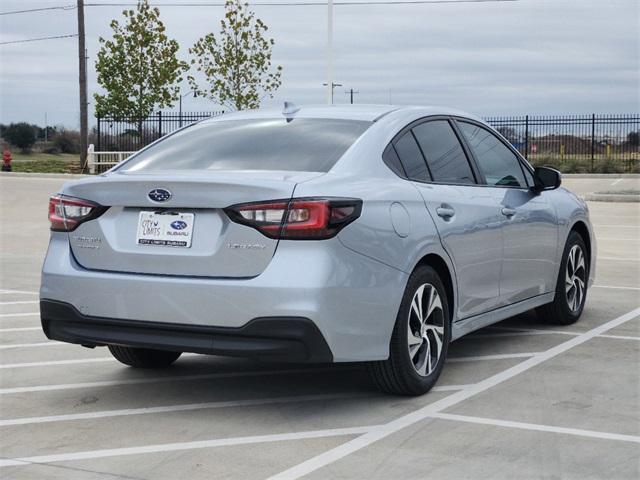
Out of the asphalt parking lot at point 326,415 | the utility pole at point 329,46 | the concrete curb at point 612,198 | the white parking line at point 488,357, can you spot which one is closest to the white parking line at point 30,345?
the asphalt parking lot at point 326,415

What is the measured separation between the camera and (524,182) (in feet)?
24.6

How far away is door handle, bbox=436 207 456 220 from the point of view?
595 centimetres

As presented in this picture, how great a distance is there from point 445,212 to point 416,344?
2.62 ft

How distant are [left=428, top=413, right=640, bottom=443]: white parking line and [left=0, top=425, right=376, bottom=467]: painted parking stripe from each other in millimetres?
451

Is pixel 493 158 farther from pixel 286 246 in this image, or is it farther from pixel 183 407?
pixel 183 407

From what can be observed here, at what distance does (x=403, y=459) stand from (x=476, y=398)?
127cm

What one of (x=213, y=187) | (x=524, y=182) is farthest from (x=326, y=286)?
(x=524, y=182)

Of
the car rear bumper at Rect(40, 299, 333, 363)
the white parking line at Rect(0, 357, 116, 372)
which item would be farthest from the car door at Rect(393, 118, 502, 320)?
the white parking line at Rect(0, 357, 116, 372)

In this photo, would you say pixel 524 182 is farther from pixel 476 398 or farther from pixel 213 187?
pixel 213 187

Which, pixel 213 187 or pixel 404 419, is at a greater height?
pixel 213 187

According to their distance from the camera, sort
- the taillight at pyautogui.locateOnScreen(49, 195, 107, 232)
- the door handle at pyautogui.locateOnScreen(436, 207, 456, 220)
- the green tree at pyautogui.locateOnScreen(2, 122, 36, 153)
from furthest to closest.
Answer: the green tree at pyautogui.locateOnScreen(2, 122, 36, 153)
the door handle at pyautogui.locateOnScreen(436, 207, 456, 220)
the taillight at pyautogui.locateOnScreen(49, 195, 107, 232)

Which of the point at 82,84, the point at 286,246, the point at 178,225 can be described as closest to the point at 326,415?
the point at 286,246

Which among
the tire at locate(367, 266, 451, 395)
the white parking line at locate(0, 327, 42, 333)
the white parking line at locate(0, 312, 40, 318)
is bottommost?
the white parking line at locate(0, 327, 42, 333)

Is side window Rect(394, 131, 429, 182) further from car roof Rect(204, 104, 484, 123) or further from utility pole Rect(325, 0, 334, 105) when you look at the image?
utility pole Rect(325, 0, 334, 105)
